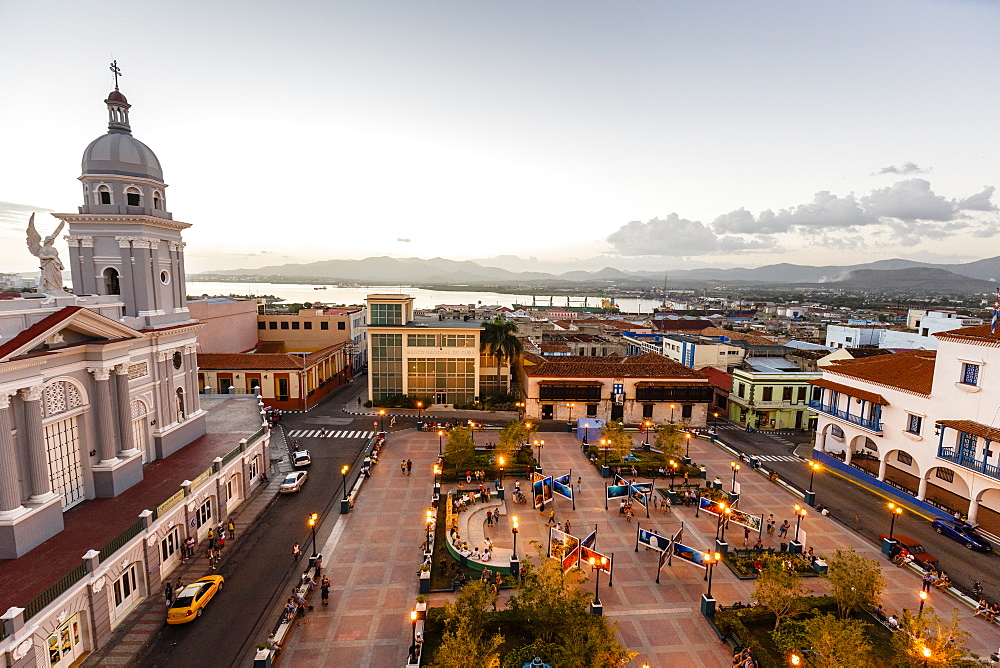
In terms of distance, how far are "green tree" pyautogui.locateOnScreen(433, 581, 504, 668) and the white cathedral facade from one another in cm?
1930

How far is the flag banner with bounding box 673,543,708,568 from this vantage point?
1001 inches

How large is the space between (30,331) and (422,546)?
2230cm

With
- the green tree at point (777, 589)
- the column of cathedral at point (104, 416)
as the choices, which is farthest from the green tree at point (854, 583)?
the column of cathedral at point (104, 416)

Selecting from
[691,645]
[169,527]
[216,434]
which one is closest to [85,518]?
[169,527]

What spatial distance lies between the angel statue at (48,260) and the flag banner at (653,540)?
3546 cm

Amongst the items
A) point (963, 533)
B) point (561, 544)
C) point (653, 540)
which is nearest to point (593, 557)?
point (561, 544)

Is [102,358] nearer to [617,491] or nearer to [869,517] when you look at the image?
[617,491]

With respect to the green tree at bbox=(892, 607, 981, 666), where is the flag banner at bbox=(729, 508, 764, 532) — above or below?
below

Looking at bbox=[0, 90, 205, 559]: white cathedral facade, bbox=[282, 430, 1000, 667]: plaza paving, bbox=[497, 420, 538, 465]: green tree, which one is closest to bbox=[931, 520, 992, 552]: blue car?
bbox=[282, 430, 1000, 667]: plaza paving

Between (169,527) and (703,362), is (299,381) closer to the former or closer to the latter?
(169,527)

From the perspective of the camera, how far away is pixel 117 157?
29938mm

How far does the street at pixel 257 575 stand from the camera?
2039 cm

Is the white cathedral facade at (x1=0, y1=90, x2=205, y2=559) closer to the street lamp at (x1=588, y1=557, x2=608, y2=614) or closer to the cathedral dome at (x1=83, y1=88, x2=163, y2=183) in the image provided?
the cathedral dome at (x1=83, y1=88, x2=163, y2=183)

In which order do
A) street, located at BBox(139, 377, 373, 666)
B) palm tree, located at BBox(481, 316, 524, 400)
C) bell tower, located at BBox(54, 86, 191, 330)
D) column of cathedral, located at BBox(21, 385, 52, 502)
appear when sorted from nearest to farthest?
street, located at BBox(139, 377, 373, 666) < column of cathedral, located at BBox(21, 385, 52, 502) < bell tower, located at BBox(54, 86, 191, 330) < palm tree, located at BBox(481, 316, 524, 400)
